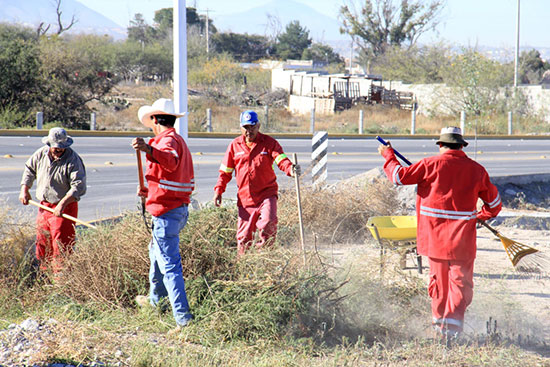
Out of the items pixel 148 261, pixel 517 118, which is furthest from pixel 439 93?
pixel 148 261

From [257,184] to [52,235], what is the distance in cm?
203

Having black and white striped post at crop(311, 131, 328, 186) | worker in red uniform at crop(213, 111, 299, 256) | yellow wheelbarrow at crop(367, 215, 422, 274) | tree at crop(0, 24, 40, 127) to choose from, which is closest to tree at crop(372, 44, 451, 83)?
tree at crop(0, 24, 40, 127)

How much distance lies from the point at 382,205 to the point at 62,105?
1864 centimetres

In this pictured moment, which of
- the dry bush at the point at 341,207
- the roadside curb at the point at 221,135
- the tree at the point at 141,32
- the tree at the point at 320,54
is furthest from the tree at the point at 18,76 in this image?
the tree at the point at 320,54

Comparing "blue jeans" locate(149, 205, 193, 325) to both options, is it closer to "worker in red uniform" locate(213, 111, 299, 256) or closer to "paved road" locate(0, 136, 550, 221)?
"worker in red uniform" locate(213, 111, 299, 256)

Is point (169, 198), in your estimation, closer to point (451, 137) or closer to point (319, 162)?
point (451, 137)

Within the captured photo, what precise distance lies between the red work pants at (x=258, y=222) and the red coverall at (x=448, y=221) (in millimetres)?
1593

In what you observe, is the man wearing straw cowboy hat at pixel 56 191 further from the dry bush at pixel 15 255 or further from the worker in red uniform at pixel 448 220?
the worker in red uniform at pixel 448 220

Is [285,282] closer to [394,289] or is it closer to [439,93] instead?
[394,289]

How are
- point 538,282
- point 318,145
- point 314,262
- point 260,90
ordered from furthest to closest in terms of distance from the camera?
point 260,90
point 318,145
point 538,282
point 314,262

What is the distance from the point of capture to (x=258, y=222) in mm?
6391

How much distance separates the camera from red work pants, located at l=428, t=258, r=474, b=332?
5.05 metres

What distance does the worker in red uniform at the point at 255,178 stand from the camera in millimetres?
6410

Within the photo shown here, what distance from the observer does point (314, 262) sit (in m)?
5.50
